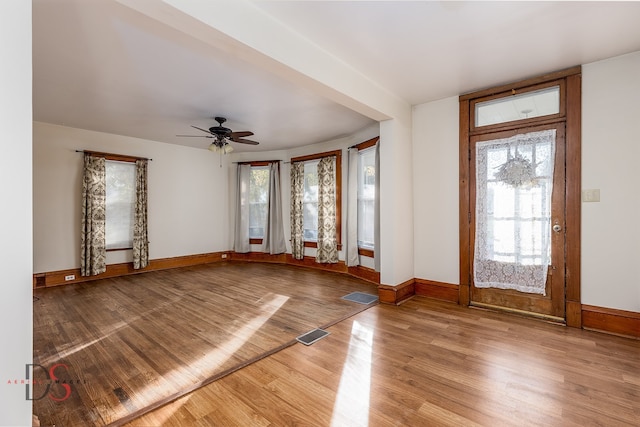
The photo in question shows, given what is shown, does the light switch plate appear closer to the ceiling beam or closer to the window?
the ceiling beam

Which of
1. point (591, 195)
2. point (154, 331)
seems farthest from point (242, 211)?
point (591, 195)

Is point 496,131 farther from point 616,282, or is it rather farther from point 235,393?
point 235,393

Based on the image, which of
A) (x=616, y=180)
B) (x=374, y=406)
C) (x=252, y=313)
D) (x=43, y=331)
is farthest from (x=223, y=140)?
(x=616, y=180)

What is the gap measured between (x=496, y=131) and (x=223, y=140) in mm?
3717

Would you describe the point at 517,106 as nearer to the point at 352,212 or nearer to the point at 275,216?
the point at 352,212

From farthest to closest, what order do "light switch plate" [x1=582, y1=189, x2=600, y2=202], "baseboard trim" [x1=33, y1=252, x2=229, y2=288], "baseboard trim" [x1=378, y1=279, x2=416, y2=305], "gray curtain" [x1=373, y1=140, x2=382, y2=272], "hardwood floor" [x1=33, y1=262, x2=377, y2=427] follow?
"baseboard trim" [x1=33, y1=252, x2=229, y2=288] → "gray curtain" [x1=373, y1=140, x2=382, y2=272] → "baseboard trim" [x1=378, y1=279, x2=416, y2=305] → "light switch plate" [x1=582, y1=189, x2=600, y2=202] → "hardwood floor" [x1=33, y1=262, x2=377, y2=427]

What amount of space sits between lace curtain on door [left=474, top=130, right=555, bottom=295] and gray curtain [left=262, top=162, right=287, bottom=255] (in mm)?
4099

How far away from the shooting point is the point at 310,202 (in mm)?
6031

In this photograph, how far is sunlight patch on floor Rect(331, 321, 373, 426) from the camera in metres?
1.61

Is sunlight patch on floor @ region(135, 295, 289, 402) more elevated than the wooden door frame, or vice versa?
the wooden door frame

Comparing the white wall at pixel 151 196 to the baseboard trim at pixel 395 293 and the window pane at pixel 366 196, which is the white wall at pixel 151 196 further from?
the baseboard trim at pixel 395 293

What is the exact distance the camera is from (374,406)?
5.60 feet

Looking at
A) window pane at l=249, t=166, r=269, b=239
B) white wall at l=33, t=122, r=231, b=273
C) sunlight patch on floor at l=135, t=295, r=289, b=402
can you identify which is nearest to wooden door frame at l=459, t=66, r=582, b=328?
sunlight patch on floor at l=135, t=295, r=289, b=402

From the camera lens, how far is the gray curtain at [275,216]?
6.38 m
